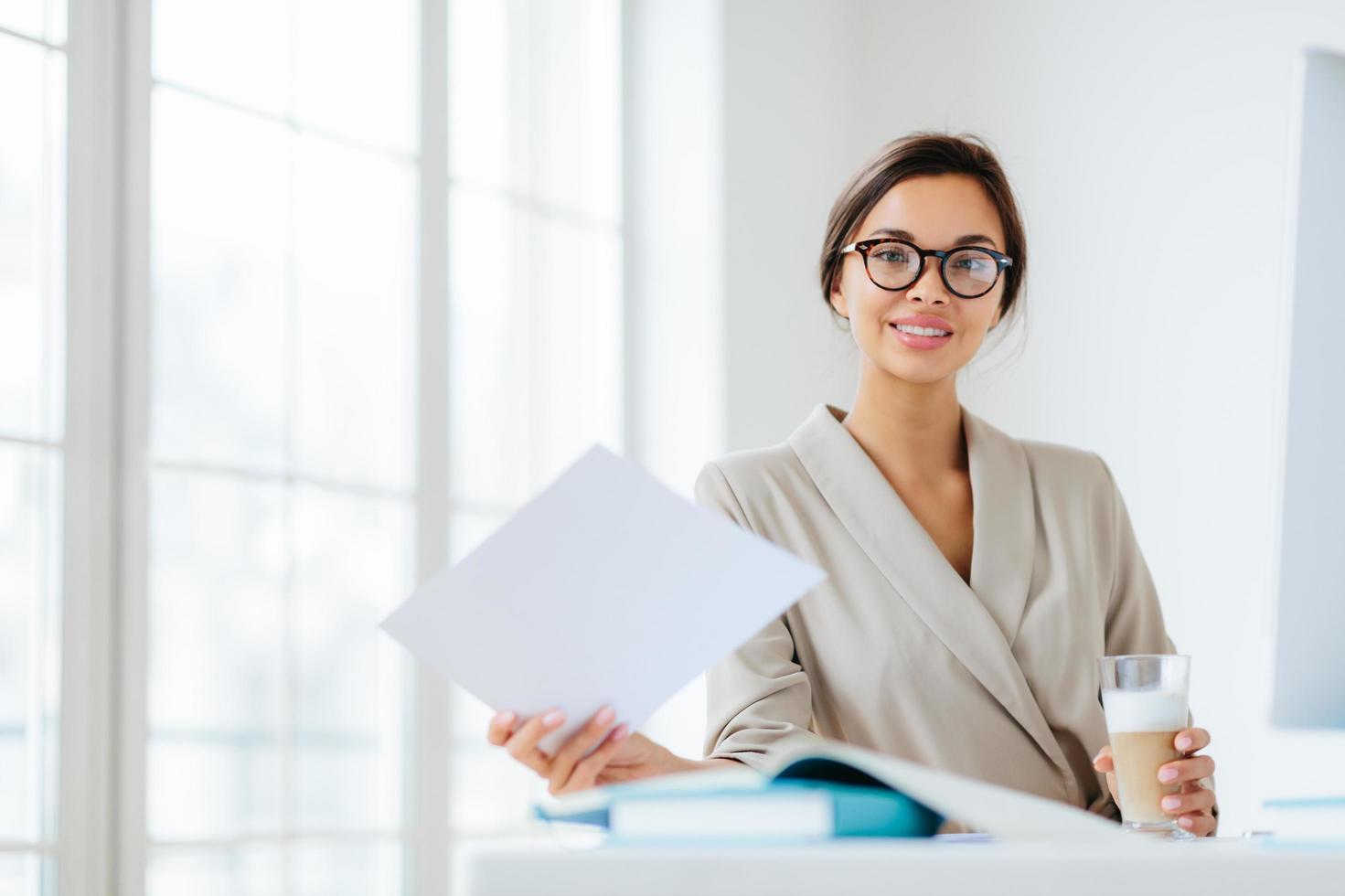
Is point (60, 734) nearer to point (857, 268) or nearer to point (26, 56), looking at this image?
point (26, 56)

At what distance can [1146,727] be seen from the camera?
3.31 feet

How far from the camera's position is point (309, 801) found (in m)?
2.85

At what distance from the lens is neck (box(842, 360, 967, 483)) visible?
1.73m

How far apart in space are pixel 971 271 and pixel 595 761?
890mm

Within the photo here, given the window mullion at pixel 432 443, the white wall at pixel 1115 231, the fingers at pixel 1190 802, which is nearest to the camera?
the fingers at pixel 1190 802

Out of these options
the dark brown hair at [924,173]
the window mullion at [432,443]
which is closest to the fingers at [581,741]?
the dark brown hair at [924,173]

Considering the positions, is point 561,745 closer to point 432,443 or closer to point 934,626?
point 934,626

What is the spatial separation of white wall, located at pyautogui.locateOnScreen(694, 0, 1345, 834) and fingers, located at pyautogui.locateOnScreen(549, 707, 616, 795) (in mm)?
2379

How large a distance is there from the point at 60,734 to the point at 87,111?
1003mm

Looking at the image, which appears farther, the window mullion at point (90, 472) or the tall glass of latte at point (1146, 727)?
the window mullion at point (90, 472)

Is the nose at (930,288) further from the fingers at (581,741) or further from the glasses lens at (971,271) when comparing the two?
the fingers at (581,741)

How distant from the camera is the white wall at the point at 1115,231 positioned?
325cm

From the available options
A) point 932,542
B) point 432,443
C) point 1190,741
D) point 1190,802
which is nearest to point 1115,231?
point 432,443

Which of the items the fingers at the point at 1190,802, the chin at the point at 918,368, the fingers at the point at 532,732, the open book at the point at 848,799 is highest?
the chin at the point at 918,368
